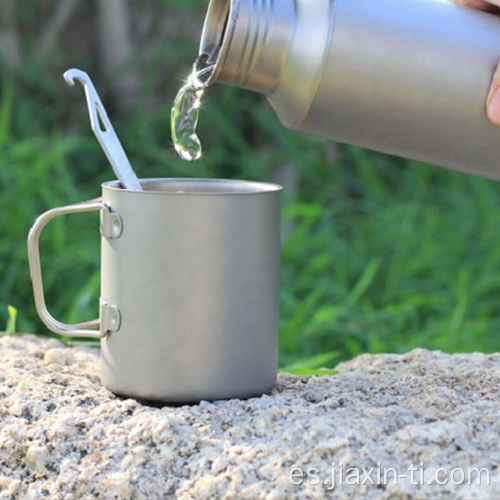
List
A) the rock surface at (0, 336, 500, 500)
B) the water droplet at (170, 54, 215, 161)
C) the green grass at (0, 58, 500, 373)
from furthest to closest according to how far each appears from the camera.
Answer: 1. the green grass at (0, 58, 500, 373)
2. the water droplet at (170, 54, 215, 161)
3. the rock surface at (0, 336, 500, 500)

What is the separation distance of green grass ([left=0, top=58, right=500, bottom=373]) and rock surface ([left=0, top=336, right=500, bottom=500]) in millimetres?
728

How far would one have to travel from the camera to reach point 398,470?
1328 millimetres

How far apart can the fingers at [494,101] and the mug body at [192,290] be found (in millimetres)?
330

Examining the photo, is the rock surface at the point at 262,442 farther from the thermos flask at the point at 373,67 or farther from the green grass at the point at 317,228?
the green grass at the point at 317,228

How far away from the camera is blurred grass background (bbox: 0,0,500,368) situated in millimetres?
2939

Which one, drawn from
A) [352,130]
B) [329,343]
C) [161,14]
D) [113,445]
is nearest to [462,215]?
[329,343]

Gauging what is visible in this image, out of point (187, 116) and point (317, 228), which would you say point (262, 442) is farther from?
point (317, 228)

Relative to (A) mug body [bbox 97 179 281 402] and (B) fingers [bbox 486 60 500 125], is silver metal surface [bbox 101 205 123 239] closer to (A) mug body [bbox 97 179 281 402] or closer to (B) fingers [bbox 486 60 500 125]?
(A) mug body [bbox 97 179 281 402]

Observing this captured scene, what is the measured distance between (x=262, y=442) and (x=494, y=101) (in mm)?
586

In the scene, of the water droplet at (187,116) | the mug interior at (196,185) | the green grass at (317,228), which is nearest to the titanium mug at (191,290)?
the mug interior at (196,185)

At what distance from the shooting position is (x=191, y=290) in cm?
154

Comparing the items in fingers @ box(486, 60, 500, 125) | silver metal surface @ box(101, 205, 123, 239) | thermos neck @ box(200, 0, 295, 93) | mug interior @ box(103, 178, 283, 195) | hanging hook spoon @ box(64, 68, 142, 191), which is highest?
thermos neck @ box(200, 0, 295, 93)

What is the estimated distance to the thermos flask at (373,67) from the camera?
Answer: 1.53 m

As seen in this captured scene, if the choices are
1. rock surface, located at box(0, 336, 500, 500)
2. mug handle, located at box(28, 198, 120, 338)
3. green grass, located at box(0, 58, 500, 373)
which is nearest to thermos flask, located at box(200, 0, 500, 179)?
mug handle, located at box(28, 198, 120, 338)
